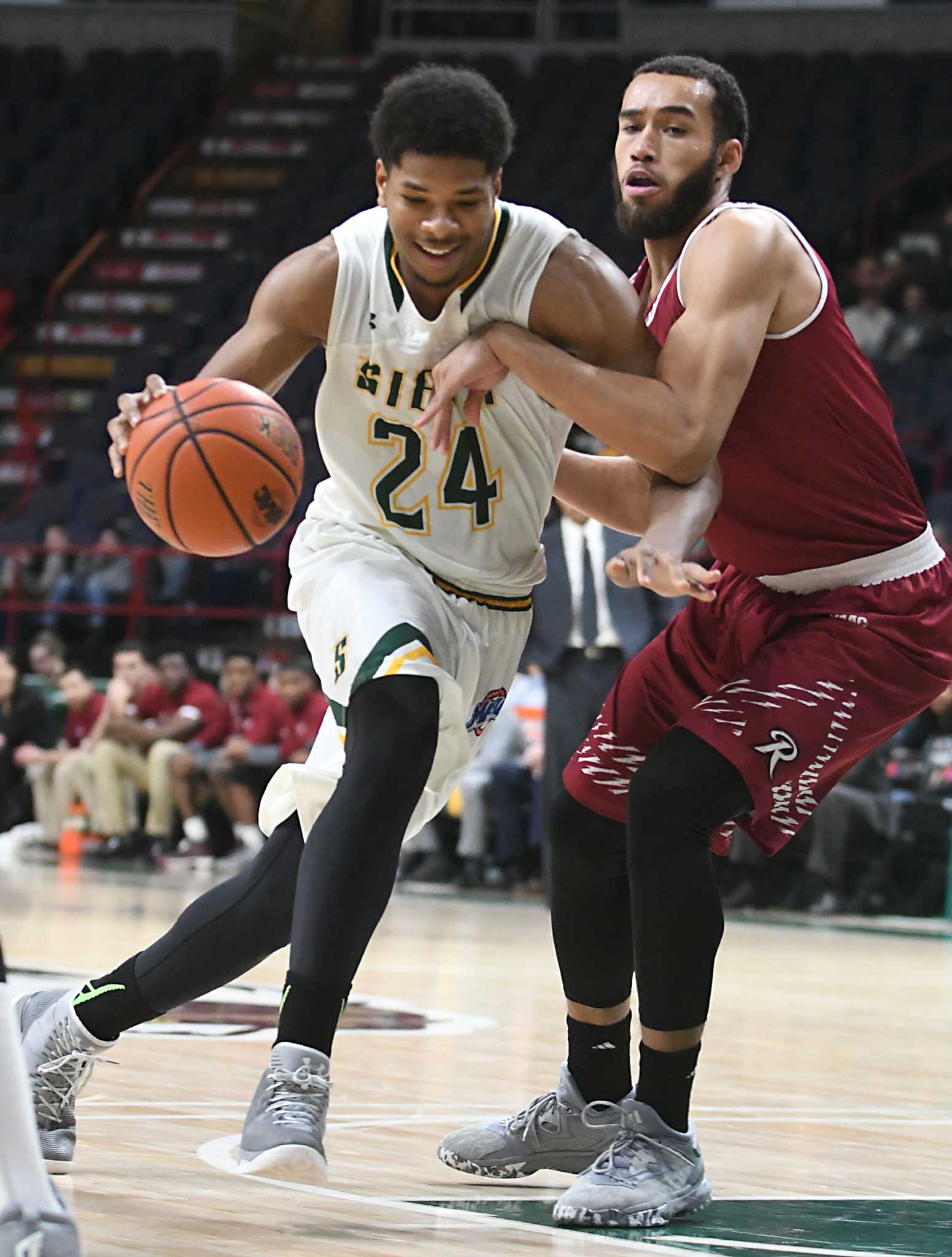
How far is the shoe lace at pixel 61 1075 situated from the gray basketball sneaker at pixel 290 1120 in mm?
494

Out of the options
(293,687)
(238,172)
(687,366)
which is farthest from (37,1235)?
(238,172)

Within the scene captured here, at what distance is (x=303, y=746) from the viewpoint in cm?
1164

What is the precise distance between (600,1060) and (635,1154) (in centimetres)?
37

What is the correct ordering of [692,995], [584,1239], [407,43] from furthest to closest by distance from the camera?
[407,43] < [692,995] < [584,1239]

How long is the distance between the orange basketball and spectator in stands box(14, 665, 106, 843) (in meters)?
9.67

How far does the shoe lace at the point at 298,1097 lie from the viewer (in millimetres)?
2791

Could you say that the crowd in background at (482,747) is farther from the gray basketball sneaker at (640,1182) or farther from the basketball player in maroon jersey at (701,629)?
the gray basketball sneaker at (640,1182)

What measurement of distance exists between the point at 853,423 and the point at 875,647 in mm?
382

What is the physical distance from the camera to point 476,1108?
4.04 metres

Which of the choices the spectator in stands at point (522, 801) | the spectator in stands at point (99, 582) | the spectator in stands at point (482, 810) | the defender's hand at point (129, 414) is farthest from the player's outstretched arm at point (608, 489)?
the spectator in stands at point (99, 582)

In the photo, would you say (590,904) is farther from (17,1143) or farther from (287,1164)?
(17,1143)

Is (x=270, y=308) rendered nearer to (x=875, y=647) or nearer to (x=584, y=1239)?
(x=875, y=647)

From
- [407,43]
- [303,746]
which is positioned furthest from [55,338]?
[303,746]

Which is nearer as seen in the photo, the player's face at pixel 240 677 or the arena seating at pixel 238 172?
the player's face at pixel 240 677
